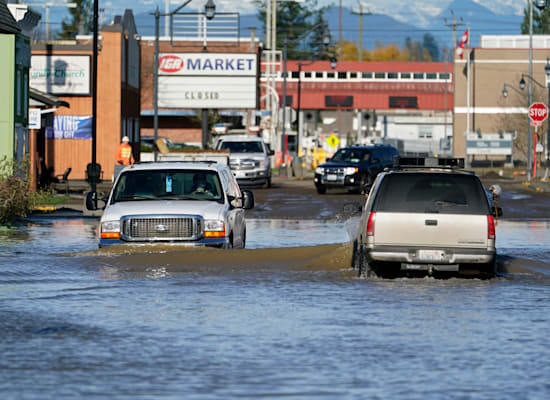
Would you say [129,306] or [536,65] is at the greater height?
[536,65]

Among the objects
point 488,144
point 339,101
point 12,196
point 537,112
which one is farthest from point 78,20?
point 12,196

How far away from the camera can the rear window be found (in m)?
16.2

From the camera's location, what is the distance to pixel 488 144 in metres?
90.5

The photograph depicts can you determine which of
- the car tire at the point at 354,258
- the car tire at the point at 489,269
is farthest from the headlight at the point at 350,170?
the car tire at the point at 489,269

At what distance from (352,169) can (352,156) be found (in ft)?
7.83

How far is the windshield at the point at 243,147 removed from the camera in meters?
52.0

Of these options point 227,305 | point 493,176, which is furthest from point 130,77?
point 227,305

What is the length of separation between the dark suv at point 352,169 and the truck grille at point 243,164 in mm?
3661

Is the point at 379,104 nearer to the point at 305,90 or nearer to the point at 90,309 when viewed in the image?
the point at 305,90

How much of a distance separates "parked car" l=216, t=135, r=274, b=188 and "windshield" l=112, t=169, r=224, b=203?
30529mm

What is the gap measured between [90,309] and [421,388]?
5.58 m

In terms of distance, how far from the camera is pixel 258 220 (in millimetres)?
31594

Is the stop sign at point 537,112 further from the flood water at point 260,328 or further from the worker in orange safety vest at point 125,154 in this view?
the flood water at point 260,328

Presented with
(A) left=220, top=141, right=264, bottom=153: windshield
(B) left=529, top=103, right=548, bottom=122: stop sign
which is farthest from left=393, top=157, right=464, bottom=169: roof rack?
(B) left=529, top=103, right=548, bottom=122: stop sign
